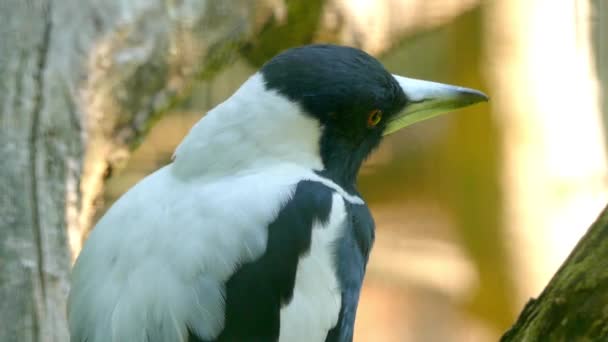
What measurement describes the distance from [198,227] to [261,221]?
0.25 feet

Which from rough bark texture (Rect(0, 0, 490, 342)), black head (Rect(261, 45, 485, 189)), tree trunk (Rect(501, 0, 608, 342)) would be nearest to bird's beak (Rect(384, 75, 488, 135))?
black head (Rect(261, 45, 485, 189))

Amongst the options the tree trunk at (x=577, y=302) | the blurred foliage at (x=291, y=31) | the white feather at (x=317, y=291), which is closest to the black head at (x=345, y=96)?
the white feather at (x=317, y=291)

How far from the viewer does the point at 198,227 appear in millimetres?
1127

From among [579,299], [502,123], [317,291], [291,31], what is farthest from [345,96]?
[502,123]

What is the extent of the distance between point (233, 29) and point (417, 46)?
6.12ft

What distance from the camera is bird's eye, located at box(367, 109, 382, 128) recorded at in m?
1.31

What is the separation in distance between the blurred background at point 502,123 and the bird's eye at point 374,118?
34.3 inches

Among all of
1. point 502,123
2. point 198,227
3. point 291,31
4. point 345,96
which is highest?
point 345,96

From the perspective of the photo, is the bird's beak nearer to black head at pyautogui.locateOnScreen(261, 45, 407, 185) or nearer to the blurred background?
black head at pyautogui.locateOnScreen(261, 45, 407, 185)

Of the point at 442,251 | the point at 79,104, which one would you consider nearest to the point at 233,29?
the point at 79,104

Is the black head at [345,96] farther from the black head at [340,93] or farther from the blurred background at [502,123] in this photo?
the blurred background at [502,123]

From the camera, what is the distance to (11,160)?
1408mm

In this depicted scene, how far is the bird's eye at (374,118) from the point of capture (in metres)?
1.31

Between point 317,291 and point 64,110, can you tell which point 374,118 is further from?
point 64,110
